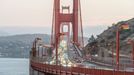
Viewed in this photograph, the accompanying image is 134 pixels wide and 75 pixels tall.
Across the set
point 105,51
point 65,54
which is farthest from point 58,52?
point 105,51

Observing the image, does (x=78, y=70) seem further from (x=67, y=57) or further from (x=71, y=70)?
(x=67, y=57)

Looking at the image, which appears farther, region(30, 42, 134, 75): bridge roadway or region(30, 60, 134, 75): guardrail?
region(30, 60, 134, 75): guardrail

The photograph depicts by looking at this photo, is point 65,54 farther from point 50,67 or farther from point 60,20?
point 60,20

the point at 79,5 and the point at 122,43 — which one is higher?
the point at 79,5

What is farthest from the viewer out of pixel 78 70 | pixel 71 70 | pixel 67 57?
pixel 67 57

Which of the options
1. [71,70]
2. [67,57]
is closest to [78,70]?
[71,70]

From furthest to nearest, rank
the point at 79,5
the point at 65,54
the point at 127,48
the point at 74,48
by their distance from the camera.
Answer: the point at 79,5
the point at 127,48
the point at 74,48
the point at 65,54

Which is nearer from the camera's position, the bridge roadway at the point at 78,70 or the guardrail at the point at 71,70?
the bridge roadway at the point at 78,70

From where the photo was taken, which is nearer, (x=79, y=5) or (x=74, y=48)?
(x=74, y=48)
